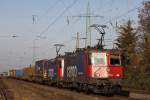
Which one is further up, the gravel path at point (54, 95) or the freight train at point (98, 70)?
the freight train at point (98, 70)

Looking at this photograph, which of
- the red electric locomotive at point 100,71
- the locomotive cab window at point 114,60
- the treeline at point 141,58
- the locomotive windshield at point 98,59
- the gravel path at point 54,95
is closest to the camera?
the gravel path at point 54,95

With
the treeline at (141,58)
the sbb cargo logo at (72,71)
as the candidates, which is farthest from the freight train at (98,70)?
the treeline at (141,58)

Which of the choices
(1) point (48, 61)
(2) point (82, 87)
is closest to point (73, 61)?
(2) point (82, 87)

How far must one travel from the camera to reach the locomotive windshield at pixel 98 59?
3039cm

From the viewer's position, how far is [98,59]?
30531 mm

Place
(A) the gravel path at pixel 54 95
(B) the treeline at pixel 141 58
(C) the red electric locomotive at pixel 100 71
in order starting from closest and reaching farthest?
(A) the gravel path at pixel 54 95
(C) the red electric locomotive at pixel 100 71
(B) the treeline at pixel 141 58

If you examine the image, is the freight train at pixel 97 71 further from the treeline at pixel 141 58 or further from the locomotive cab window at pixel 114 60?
the treeline at pixel 141 58

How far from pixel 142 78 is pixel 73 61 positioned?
1110 cm

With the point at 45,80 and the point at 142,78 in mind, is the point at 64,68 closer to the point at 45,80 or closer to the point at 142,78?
the point at 142,78

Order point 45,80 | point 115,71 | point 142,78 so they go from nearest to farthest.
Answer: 1. point 115,71
2. point 142,78
3. point 45,80

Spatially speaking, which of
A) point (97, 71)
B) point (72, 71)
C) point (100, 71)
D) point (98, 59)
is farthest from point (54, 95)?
point (72, 71)

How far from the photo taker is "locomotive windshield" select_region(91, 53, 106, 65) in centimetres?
3039

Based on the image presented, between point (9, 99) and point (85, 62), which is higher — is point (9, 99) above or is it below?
below

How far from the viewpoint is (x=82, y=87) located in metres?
33.0
